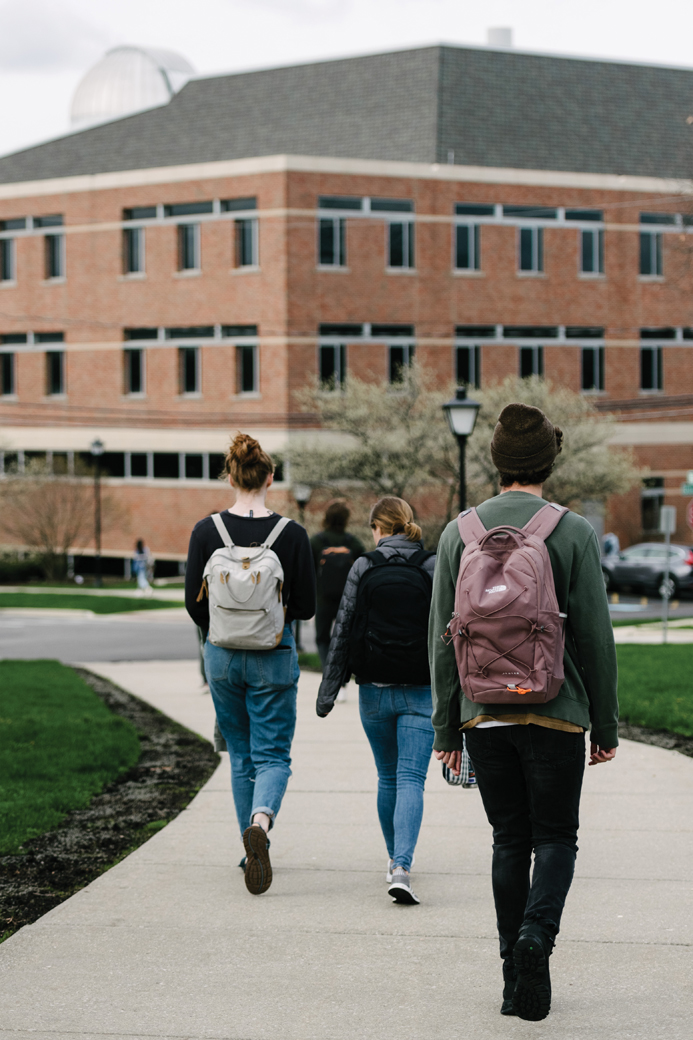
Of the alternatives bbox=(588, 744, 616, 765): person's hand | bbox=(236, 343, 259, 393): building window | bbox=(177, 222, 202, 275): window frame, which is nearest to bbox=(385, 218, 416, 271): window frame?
bbox=(236, 343, 259, 393): building window

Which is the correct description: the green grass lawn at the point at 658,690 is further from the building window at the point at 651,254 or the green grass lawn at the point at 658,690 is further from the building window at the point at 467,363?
the building window at the point at 651,254

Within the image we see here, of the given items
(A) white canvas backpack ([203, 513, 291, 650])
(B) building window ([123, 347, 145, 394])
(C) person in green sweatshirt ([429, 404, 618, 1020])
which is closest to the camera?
(C) person in green sweatshirt ([429, 404, 618, 1020])

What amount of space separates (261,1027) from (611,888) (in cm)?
205

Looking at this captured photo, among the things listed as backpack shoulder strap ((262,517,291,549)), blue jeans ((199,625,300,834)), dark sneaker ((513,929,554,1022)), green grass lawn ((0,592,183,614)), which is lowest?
green grass lawn ((0,592,183,614))

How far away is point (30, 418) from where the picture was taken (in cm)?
4609

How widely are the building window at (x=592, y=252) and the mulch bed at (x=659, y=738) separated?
35199 millimetres

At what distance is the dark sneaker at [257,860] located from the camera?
4996mm

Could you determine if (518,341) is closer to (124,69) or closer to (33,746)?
(124,69)

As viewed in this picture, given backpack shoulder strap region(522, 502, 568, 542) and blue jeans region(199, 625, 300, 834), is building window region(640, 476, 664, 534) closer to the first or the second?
blue jeans region(199, 625, 300, 834)

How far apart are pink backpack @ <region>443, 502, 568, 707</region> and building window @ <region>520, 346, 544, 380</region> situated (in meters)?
40.1

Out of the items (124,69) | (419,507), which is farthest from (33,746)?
(124,69)

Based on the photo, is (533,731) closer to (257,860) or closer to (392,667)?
(392,667)

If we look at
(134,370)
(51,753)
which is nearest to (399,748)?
(51,753)

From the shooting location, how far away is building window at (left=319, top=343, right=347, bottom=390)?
41156 millimetres
